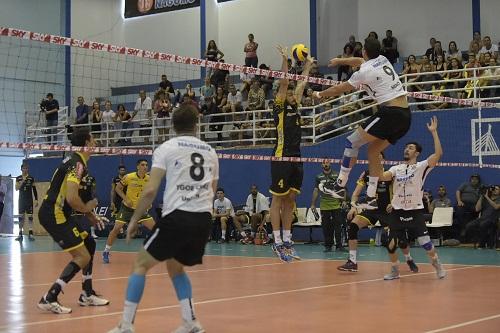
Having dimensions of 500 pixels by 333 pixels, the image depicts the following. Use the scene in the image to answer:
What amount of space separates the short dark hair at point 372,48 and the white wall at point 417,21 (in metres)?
15.2

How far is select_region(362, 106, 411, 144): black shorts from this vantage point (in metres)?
8.73

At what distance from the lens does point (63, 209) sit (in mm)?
7879

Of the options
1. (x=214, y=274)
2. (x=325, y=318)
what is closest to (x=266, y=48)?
(x=214, y=274)

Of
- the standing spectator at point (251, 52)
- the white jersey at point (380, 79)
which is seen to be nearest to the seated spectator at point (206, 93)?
the standing spectator at point (251, 52)

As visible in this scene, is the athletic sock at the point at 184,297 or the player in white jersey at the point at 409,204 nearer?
the athletic sock at the point at 184,297

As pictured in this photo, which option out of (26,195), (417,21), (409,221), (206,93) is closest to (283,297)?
(409,221)

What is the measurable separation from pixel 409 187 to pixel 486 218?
669 cm

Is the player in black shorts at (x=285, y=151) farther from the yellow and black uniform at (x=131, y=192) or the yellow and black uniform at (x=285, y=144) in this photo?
the yellow and black uniform at (x=131, y=192)

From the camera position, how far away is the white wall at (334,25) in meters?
25.2

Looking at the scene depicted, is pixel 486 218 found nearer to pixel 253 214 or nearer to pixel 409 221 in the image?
pixel 253 214

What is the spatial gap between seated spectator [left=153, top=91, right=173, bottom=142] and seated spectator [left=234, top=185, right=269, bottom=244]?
147 inches

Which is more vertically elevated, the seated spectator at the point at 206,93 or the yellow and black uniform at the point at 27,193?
the seated spectator at the point at 206,93

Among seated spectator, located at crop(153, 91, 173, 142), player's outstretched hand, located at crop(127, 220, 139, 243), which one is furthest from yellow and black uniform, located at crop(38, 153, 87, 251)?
seated spectator, located at crop(153, 91, 173, 142)

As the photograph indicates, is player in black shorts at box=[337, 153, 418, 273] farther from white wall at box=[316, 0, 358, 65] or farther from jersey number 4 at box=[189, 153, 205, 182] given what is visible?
white wall at box=[316, 0, 358, 65]
